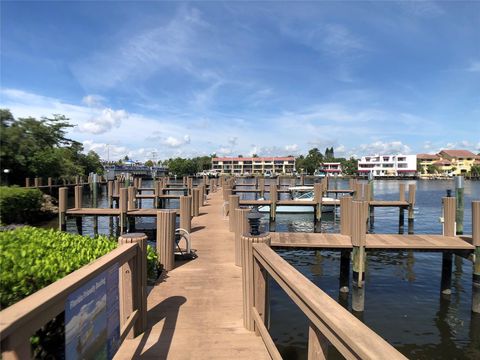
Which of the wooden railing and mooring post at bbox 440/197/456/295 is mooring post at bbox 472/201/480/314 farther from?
the wooden railing

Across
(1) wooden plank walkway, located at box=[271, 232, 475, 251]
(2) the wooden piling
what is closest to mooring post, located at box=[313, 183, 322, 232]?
(1) wooden plank walkway, located at box=[271, 232, 475, 251]

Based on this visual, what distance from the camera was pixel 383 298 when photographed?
11.4 metres

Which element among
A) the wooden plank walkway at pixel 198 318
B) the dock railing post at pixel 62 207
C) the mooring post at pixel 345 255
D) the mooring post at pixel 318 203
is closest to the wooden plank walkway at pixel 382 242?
the mooring post at pixel 345 255

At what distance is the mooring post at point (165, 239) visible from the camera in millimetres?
8008

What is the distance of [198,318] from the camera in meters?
5.36

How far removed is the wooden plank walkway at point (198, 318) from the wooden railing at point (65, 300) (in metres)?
0.36

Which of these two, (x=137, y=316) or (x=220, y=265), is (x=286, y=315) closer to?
(x=220, y=265)

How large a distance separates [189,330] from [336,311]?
128 inches

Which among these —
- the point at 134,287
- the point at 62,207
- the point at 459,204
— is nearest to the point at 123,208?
the point at 62,207

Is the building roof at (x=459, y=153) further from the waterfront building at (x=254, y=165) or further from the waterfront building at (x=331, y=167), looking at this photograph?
the waterfront building at (x=254, y=165)

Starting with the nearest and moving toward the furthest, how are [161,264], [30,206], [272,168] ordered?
[161,264] → [30,206] → [272,168]

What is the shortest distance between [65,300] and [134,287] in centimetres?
222

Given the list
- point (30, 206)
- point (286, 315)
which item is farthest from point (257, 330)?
point (30, 206)

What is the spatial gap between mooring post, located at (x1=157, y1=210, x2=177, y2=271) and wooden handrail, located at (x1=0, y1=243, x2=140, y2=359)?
204 inches
